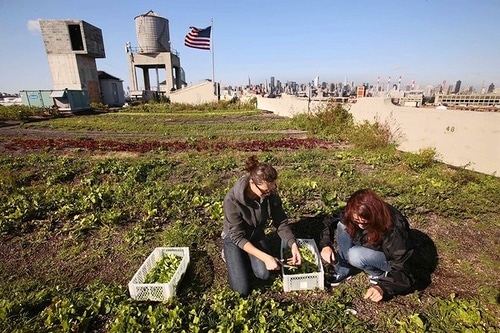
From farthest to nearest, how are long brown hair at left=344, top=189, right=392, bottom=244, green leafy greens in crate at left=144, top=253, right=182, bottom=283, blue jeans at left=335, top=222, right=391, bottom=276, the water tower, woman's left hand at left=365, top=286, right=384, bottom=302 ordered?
the water tower
green leafy greens in crate at left=144, top=253, right=182, bottom=283
blue jeans at left=335, top=222, right=391, bottom=276
woman's left hand at left=365, top=286, right=384, bottom=302
long brown hair at left=344, top=189, right=392, bottom=244

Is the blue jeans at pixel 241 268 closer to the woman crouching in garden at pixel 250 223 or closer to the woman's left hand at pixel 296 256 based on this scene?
the woman crouching in garden at pixel 250 223

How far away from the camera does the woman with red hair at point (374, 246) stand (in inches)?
86.8

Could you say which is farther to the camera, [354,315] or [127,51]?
[127,51]

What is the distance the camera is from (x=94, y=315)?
2.32m

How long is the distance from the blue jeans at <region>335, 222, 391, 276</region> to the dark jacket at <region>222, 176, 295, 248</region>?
544 mm

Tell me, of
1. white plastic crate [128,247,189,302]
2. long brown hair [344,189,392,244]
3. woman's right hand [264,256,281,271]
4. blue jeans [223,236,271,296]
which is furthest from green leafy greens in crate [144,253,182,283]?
long brown hair [344,189,392,244]

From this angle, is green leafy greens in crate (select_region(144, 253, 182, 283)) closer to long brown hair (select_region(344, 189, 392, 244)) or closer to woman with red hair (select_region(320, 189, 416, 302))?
woman with red hair (select_region(320, 189, 416, 302))

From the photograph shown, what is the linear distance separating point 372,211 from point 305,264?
3.65 feet

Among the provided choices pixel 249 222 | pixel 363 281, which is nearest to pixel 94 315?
pixel 249 222

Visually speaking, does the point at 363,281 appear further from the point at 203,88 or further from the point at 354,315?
the point at 203,88

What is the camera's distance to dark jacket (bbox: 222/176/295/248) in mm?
2566

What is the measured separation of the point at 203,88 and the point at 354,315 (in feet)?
112

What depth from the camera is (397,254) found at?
2293 millimetres

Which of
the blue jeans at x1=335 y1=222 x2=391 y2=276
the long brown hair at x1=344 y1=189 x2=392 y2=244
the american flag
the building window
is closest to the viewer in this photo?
the long brown hair at x1=344 y1=189 x2=392 y2=244
